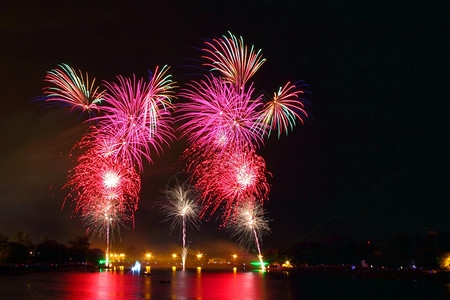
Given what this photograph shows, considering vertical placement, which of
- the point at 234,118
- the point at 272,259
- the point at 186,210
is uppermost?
the point at 234,118

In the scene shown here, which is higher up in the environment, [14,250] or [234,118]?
[234,118]

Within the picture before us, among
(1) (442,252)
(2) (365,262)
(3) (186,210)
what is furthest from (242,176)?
(2) (365,262)

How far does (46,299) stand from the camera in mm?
33594

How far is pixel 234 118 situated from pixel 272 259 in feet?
415

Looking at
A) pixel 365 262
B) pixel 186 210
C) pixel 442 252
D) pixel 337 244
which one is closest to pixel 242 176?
pixel 186 210

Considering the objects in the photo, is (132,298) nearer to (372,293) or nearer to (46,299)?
(46,299)

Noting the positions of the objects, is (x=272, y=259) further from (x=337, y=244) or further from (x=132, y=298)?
(x=132, y=298)

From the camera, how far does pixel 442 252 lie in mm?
74750

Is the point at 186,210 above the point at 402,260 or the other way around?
above

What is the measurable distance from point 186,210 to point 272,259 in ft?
308

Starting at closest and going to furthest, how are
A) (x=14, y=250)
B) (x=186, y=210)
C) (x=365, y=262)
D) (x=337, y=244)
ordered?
(x=186, y=210) → (x=14, y=250) → (x=365, y=262) → (x=337, y=244)

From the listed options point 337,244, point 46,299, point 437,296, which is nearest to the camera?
point 46,299

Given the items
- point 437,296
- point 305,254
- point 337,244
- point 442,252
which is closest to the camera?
point 437,296

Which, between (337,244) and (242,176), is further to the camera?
(337,244)
